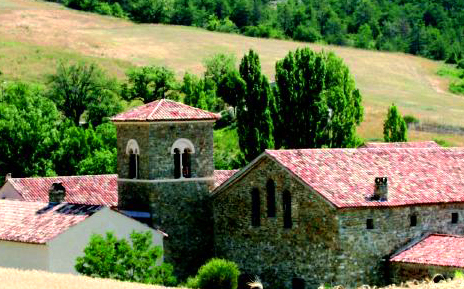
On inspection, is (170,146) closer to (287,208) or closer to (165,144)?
(165,144)

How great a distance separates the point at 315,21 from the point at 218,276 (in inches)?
5502

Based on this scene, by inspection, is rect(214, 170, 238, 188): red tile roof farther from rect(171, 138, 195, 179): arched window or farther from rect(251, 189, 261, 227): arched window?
rect(251, 189, 261, 227): arched window

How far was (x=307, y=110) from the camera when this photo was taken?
7162cm

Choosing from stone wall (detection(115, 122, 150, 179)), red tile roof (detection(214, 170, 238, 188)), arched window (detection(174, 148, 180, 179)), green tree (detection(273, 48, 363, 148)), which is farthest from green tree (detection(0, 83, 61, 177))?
arched window (detection(174, 148, 180, 179))

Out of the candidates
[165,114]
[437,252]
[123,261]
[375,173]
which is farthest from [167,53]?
[123,261]

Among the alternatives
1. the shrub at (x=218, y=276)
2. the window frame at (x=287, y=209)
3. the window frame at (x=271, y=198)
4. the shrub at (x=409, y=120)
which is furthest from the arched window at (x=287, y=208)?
the shrub at (x=409, y=120)

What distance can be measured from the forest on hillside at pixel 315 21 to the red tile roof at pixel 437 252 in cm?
10697

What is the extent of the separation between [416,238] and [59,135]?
3887 centimetres

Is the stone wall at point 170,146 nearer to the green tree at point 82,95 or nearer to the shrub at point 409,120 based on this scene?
the green tree at point 82,95

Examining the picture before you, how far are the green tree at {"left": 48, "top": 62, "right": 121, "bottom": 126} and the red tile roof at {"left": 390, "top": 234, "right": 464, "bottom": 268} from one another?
50726mm

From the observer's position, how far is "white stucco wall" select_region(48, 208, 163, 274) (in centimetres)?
4384

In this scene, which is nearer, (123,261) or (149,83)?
(123,261)

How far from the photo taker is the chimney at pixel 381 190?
44781 millimetres

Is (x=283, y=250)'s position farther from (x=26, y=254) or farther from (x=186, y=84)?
(x=186, y=84)
